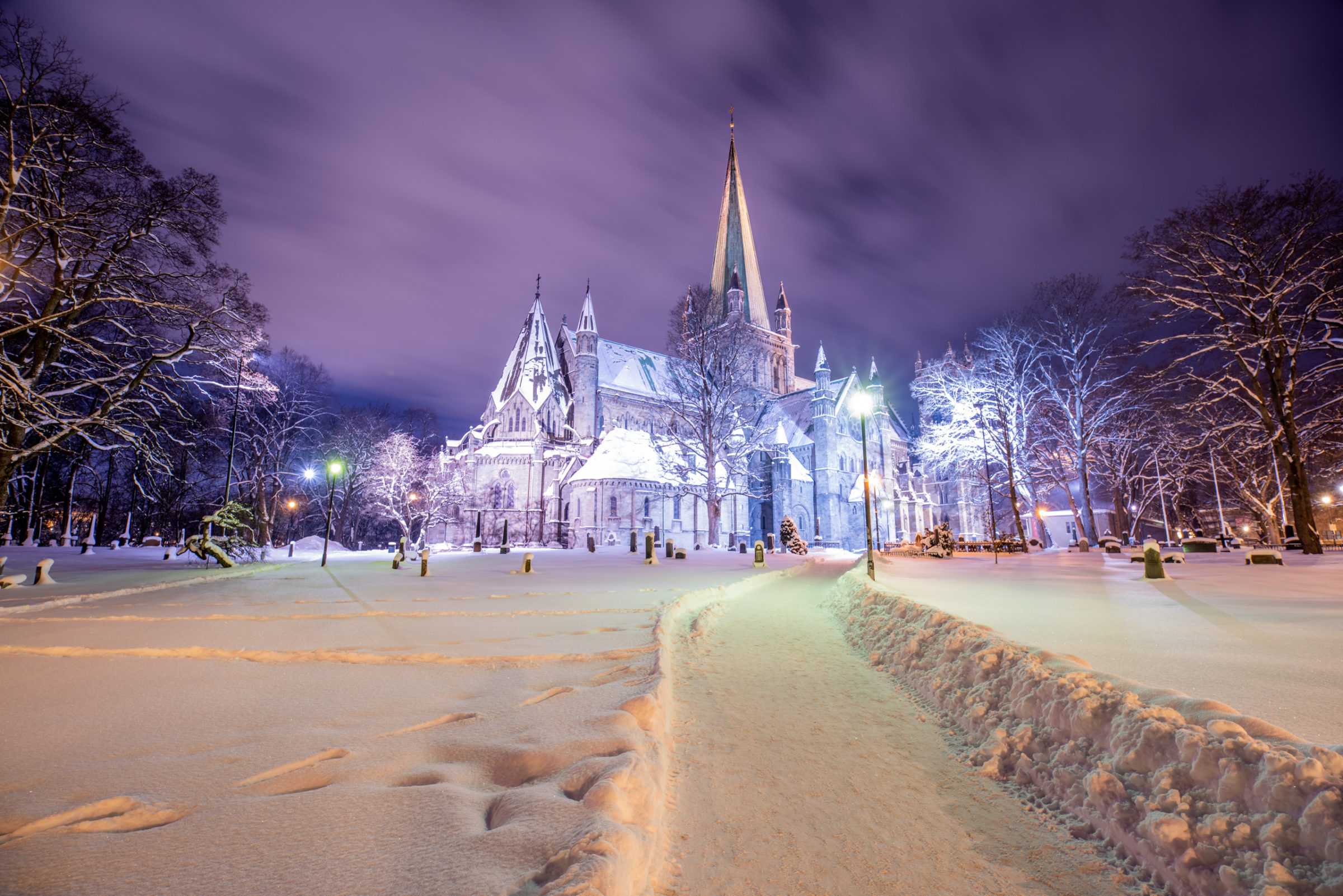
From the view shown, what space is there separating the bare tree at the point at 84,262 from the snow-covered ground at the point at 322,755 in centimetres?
615

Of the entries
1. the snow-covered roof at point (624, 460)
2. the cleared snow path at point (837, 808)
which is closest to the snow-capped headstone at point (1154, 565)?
the cleared snow path at point (837, 808)

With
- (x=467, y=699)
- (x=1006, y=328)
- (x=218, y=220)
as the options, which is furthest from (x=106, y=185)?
(x=1006, y=328)

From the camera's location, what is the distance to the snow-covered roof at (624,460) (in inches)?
1396

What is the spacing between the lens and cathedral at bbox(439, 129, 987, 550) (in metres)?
36.0

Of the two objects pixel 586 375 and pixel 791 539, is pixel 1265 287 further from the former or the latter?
pixel 586 375

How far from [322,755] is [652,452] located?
113 ft

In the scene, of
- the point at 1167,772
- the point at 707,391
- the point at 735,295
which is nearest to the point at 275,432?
the point at 707,391

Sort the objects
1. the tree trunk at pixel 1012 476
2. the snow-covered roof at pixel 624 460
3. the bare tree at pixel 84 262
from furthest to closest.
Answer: the snow-covered roof at pixel 624 460, the tree trunk at pixel 1012 476, the bare tree at pixel 84 262

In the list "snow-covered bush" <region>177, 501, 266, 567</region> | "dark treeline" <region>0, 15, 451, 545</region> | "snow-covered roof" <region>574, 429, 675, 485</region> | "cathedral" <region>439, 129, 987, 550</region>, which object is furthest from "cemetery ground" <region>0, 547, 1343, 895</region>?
"snow-covered roof" <region>574, 429, 675, 485</region>

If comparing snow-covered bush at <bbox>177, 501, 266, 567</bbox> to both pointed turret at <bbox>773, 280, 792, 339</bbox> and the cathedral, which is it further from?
→ pointed turret at <bbox>773, 280, 792, 339</bbox>

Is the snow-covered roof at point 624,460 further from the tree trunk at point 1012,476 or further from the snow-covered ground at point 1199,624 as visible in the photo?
the snow-covered ground at point 1199,624

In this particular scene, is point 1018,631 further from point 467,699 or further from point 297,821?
point 297,821

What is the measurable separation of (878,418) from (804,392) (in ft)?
28.6

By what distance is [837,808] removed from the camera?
3.57m
